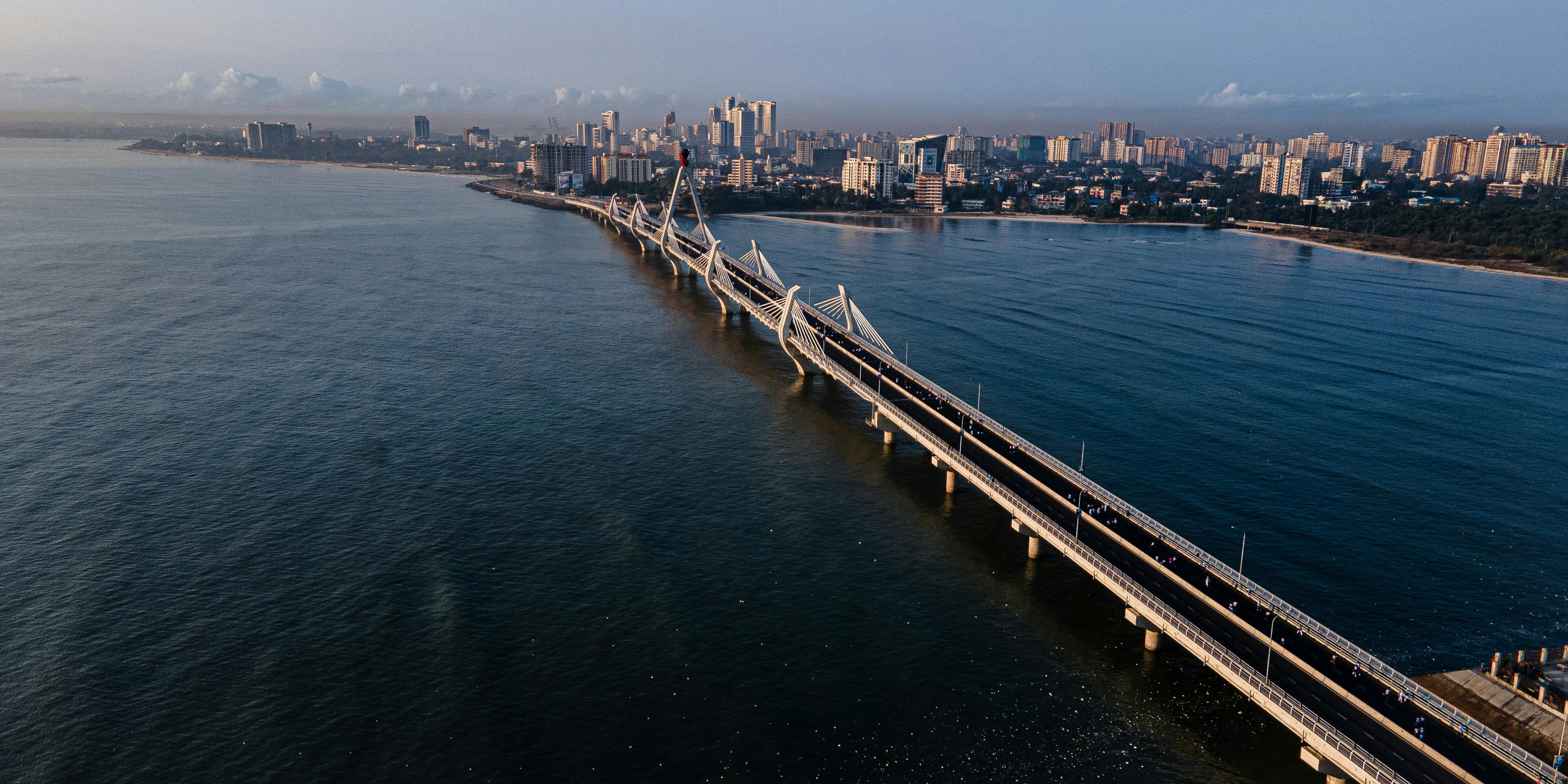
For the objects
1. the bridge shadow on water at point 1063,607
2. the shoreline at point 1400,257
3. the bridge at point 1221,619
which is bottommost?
the bridge shadow on water at point 1063,607

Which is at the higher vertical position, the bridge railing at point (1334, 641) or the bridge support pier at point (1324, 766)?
the bridge railing at point (1334, 641)

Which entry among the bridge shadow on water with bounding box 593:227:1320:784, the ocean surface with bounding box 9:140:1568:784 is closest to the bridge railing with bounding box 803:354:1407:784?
the bridge shadow on water with bounding box 593:227:1320:784

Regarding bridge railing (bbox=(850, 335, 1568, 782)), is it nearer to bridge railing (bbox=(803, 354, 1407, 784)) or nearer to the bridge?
the bridge

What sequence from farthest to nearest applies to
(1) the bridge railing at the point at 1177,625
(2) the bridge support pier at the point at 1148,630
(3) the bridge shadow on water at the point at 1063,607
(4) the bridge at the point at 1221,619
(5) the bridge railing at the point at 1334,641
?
(2) the bridge support pier at the point at 1148,630, (3) the bridge shadow on water at the point at 1063,607, (4) the bridge at the point at 1221,619, (1) the bridge railing at the point at 1177,625, (5) the bridge railing at the point at 1334,641

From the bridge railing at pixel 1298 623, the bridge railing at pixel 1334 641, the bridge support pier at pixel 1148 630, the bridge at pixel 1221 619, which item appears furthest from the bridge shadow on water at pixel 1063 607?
the bridge railing at pixel 1334 641

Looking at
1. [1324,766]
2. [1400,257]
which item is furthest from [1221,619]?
[1400,257]

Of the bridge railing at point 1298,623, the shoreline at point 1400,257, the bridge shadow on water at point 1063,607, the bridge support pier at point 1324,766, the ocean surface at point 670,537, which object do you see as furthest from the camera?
the shoreline at point 1400,257

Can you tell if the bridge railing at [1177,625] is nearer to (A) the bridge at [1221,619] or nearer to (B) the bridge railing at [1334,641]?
(A) the bridge at [1221,619]

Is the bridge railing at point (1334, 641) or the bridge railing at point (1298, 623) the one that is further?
the bridge railing at point (1298, 623)
